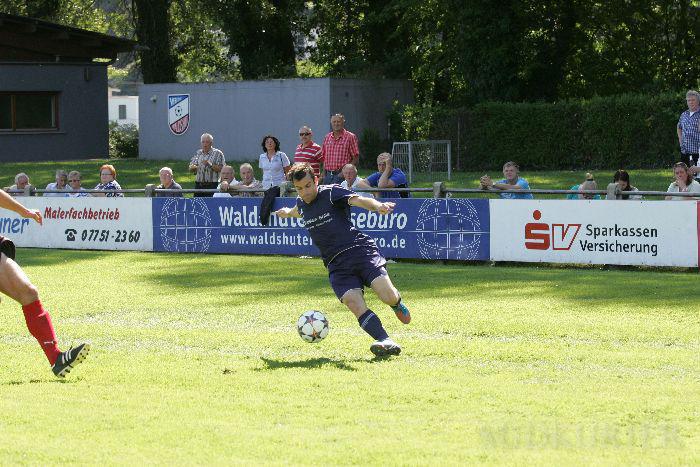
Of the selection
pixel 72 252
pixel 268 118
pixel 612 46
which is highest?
pixel 612 46

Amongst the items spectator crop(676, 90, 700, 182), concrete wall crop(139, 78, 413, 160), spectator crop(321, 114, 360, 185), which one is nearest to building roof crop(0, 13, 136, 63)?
concrete wall crop(139, 78, 413, 160)

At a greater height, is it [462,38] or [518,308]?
[462,38]

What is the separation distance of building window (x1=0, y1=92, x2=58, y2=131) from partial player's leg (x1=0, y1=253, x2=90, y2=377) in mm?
31305

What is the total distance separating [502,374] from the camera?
940 centimetres

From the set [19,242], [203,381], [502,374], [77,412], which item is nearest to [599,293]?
[502,374]

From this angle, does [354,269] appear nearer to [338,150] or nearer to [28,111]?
[338,150]

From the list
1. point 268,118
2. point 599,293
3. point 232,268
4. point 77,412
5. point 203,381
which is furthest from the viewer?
point 268,118

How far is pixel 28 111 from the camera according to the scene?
132 feet

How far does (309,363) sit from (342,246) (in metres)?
1.28

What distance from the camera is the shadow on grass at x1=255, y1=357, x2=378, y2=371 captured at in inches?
387

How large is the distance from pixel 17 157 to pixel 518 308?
2915 cm

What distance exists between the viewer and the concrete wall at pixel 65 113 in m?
39.4

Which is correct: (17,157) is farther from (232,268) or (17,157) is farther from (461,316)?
(461,316)

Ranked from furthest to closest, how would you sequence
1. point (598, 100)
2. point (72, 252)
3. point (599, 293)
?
point (598, 100) → point (72, 252) → point (599, 293)
